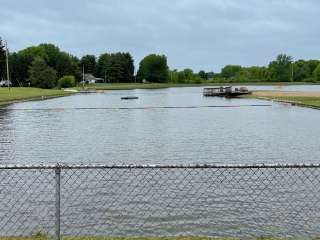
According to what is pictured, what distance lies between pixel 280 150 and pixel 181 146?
4781 mm

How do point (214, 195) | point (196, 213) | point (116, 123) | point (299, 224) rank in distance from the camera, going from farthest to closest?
point (116, 123) → point (214, 195) → point (196, 213) → point (299, 224)

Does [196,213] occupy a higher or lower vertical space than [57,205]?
lower

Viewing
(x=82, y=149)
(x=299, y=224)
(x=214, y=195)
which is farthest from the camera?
(x=82, y=149)

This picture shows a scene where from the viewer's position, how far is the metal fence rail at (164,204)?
12.1 m

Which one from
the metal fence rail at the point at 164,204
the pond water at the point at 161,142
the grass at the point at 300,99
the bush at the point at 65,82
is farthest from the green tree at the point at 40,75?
the metal fence rail at the point at 164,204

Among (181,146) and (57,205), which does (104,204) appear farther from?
(181,146)

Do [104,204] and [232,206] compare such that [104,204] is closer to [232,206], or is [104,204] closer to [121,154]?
[232,206]

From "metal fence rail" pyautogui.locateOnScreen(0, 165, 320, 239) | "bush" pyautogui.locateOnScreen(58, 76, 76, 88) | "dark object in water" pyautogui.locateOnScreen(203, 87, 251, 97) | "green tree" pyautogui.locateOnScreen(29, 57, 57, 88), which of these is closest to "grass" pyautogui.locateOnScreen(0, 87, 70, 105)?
"dark object in water" pyautogui.locateOnScreen(203, 87, 251, 97)

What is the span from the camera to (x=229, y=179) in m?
17.8

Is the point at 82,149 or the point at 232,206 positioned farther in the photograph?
the point at 82,149

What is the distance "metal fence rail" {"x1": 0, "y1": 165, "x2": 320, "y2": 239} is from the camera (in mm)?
12094

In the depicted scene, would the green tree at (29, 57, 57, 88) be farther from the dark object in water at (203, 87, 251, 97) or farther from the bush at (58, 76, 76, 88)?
the dark object in water at (203, 87, 251, 97)

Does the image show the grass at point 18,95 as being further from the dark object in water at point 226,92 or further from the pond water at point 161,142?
the pond water at point 161,142

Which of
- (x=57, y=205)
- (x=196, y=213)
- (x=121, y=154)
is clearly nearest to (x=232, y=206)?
(x=196, y=213)
